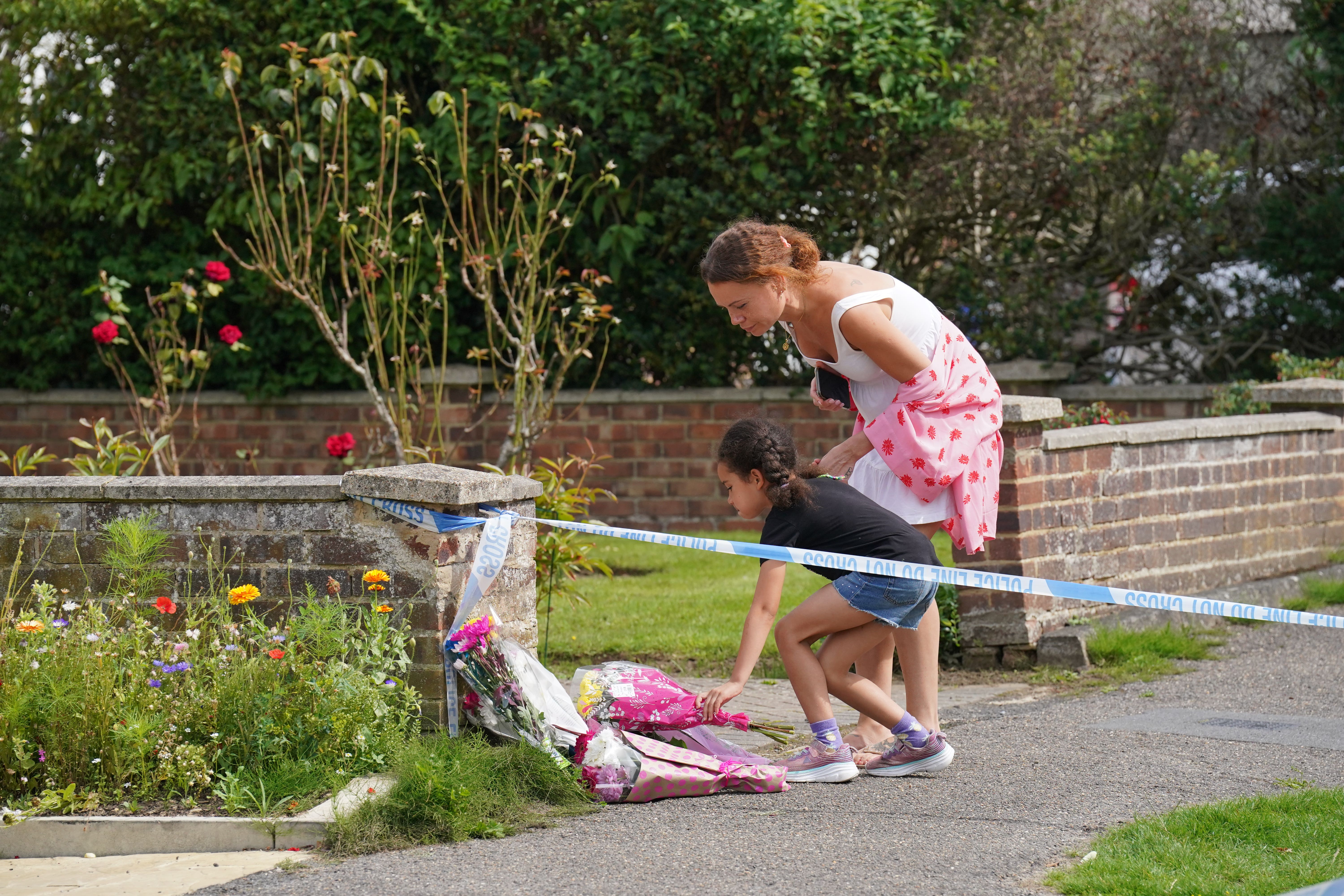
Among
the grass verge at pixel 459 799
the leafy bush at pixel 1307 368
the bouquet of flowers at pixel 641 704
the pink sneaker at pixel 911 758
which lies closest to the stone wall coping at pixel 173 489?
the grass verge at pixel 459 799

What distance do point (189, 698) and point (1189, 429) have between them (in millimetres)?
5342

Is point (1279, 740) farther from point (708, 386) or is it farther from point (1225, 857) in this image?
point (708, 386)

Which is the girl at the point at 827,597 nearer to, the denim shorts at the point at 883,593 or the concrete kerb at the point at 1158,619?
the denim shorts at the point at 883,593

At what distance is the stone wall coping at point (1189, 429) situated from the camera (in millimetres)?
6797

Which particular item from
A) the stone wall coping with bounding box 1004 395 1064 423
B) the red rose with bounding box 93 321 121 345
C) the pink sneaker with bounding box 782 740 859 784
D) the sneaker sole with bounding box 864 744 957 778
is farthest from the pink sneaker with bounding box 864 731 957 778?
the red rose with bounding box 93 321 121 345

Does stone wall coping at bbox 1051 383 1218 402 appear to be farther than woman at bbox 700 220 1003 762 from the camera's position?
Yes

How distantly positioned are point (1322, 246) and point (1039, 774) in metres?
7.51

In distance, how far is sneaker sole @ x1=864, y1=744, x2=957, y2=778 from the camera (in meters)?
4.56

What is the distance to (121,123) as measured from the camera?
10977 mm

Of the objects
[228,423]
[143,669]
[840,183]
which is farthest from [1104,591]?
[228,423]

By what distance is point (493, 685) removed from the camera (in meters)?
4.55

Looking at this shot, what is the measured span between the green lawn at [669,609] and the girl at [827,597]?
1892 mm

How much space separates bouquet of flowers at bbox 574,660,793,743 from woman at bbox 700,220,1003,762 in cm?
58

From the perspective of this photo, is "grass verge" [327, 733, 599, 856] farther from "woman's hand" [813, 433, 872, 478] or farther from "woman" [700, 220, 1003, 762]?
"woman's hand" [813, 433, 872, 478]
